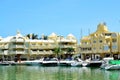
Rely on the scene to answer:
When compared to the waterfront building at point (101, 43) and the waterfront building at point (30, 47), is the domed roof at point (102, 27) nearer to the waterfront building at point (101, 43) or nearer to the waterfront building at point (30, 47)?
the waterfront building at point (101, 43)

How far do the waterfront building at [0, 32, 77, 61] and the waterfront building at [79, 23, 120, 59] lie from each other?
37.4ft

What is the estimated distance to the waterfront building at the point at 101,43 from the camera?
302 ft

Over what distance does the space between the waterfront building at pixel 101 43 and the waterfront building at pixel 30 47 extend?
11.4 metres

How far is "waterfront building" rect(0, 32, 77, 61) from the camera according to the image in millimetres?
109500

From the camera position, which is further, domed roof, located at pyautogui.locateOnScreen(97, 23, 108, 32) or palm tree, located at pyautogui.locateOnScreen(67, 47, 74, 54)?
palm tree, located at pyautogui.locateOnScreen(67, 47, 74, 54)

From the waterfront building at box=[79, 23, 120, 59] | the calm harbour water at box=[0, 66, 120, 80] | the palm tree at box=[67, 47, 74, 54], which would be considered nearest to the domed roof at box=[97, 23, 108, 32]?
the waterfront building at box=[79, 23, 120, 59]

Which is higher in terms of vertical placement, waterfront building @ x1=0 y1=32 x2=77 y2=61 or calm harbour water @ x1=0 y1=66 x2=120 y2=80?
waterfront building @ x1=0 y1=32 x2=77 y2=61

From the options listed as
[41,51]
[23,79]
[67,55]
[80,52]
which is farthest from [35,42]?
[23,79]

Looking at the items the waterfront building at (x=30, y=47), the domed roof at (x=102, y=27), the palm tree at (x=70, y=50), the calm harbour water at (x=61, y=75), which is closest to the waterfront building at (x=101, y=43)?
the domed roof at (x=102, y=27)

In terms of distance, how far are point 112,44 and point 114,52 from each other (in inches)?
85.3

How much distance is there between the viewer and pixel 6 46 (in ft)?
365

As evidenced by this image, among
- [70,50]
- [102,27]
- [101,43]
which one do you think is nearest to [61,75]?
[101,43]

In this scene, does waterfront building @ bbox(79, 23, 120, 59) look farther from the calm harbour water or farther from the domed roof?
the calm harbour water

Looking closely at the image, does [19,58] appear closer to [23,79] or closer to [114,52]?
[114,52]
